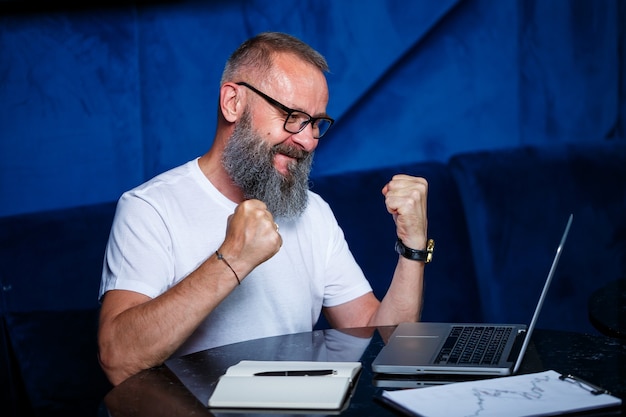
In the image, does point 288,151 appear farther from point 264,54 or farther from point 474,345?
point 474,345


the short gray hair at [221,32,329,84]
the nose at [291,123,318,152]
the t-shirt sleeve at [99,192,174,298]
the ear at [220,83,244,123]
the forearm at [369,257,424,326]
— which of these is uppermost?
the short gray hair at [221,32,329,84]

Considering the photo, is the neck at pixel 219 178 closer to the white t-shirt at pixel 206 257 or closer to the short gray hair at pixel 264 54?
the white t-shirt at pixel 206 257

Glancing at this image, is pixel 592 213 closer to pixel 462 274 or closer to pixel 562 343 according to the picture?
pixel 462 274

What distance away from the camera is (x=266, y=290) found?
5.78 feet

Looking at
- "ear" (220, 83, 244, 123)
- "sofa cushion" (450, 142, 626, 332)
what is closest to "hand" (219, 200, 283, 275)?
"ear" (220, 83, 244, 123)

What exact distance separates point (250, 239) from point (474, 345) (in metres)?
0.39

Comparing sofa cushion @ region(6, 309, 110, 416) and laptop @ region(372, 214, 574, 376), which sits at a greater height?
laptop @ region(372, 214, 574, 376)

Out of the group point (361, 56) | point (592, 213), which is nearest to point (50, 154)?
point (361, 56)

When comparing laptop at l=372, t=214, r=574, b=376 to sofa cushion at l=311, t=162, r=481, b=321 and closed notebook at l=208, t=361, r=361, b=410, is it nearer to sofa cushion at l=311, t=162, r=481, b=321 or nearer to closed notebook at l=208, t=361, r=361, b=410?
closed notebook at l=208, t=361, r=361, b=410

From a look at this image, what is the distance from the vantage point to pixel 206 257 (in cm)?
168

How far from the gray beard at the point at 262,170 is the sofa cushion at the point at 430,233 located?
620mm

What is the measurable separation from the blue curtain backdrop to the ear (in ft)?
2.05

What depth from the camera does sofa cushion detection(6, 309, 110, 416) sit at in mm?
2016

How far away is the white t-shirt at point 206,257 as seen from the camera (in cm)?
161
